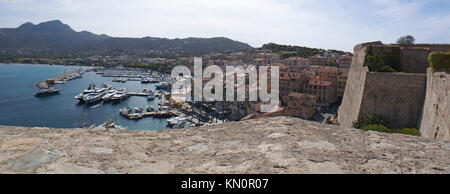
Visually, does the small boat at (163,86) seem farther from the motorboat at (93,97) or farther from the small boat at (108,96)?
the motorboat at (93,97)

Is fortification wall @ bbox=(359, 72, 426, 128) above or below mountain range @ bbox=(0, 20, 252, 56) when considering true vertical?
below

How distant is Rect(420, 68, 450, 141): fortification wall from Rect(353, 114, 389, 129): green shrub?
5.59 feet

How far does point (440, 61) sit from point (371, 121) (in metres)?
3.68

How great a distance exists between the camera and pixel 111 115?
129ft

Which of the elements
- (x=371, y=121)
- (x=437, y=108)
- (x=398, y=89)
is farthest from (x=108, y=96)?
(x=437, y=108)

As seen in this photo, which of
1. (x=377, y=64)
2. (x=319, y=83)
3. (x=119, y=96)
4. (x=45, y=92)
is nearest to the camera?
(x=377, y=64)

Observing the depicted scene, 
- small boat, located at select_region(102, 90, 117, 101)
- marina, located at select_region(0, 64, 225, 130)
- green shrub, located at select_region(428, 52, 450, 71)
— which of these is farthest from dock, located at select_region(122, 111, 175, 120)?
green shrub, located at select_region(428, 52, 450, 71)

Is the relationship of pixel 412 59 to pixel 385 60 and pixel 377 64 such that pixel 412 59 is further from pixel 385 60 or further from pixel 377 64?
pixel 377 64

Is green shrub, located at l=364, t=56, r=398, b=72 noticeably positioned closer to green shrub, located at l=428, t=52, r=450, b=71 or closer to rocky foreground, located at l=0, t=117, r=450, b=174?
green shrub, located at l=428, t=52, r=450, b=71

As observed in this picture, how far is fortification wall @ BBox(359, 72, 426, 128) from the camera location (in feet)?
37.8

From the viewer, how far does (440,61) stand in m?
9.95

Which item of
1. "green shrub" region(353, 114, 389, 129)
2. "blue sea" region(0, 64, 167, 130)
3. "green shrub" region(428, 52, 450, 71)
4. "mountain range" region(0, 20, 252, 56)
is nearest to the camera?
"green shrub" region(428, 52, 450, 71)

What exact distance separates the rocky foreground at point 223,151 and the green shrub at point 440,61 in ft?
32.8

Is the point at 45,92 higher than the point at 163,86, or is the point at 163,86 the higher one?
the point at 163,86
